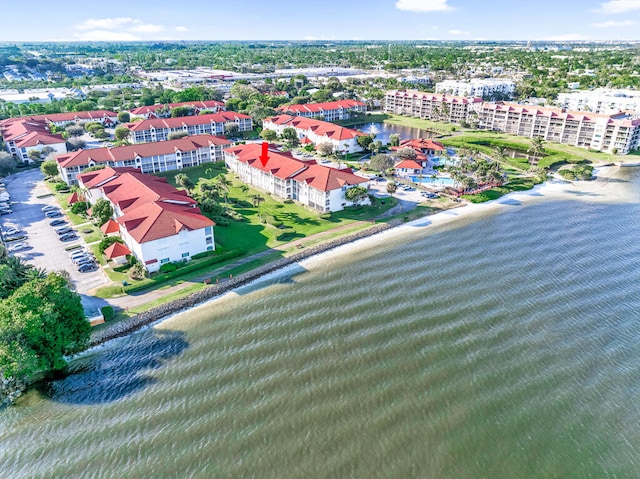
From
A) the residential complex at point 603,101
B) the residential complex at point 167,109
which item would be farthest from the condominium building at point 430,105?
the residential complex at point 167,109

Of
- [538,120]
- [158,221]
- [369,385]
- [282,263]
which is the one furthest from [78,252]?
[538,120]

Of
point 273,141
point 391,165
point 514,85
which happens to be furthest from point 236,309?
point 514,85

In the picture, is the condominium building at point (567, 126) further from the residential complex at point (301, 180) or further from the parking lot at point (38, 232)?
the parking lot at point (38, 232)

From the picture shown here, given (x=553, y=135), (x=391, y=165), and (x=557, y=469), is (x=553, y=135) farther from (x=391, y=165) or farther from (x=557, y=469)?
(x=557, y=469)

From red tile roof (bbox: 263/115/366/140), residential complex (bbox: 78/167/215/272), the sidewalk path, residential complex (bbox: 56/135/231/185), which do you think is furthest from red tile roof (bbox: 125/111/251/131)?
the sidewalk path

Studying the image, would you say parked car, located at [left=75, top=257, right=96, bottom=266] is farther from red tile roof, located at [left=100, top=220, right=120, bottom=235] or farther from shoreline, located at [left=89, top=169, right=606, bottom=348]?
shoreline, located at [left=89, top=169, right=606, bottom=348]

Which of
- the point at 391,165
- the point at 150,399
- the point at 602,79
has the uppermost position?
the point at 602,79
